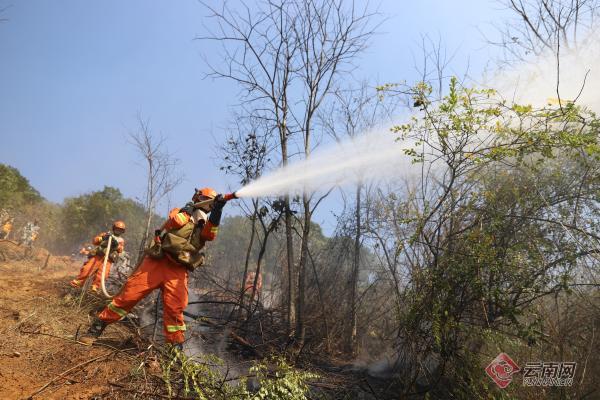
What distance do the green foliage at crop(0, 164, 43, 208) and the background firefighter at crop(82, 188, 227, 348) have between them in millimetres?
22703

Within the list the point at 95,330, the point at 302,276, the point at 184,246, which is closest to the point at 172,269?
the point at 184,246

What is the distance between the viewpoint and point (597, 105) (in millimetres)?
4449

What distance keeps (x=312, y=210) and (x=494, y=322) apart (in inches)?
165

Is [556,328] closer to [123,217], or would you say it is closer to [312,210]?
[312,210]

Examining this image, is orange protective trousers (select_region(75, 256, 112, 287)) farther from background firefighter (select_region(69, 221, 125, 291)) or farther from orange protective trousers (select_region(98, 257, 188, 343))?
orange protective trousers (select_region(98, 257, 188, 343))

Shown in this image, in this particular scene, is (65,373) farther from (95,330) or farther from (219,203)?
(219,203)

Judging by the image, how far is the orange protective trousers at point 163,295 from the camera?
445 cm

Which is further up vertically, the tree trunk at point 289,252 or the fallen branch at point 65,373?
the tree trunk at point 289,252

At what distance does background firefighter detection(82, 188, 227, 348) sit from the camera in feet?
14.8

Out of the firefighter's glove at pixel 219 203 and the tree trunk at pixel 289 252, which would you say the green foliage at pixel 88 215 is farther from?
the firefighter's glove at pixel 219 203

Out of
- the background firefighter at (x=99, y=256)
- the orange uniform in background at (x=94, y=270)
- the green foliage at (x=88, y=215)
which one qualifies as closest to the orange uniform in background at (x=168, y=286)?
the orange uniform in background at (x=94, y=270)

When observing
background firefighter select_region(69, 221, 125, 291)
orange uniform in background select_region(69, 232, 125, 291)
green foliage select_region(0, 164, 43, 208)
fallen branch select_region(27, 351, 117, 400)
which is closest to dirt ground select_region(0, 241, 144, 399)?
fallen branch select_region(27, 351, 117, 400)

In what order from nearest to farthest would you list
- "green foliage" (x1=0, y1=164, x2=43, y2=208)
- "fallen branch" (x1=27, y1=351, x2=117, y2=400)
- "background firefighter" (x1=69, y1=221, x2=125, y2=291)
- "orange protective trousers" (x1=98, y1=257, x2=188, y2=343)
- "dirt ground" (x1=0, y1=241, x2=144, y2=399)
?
"fallen branch" (x1=27, y1=351, x2=117, y2=400) → "dirt ground" (x1=0, y1=241, x2=144, y2=399) → "orange protective trousers" (x1=98, y1=257, x2=188, y2=343) → "background firefighter" (x1=69, y1=221, x2=125, y2=291) → "green foliage" (x1=0, y1=164, x2=43, y2=208)

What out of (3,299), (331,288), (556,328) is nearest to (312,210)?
(331,288)
